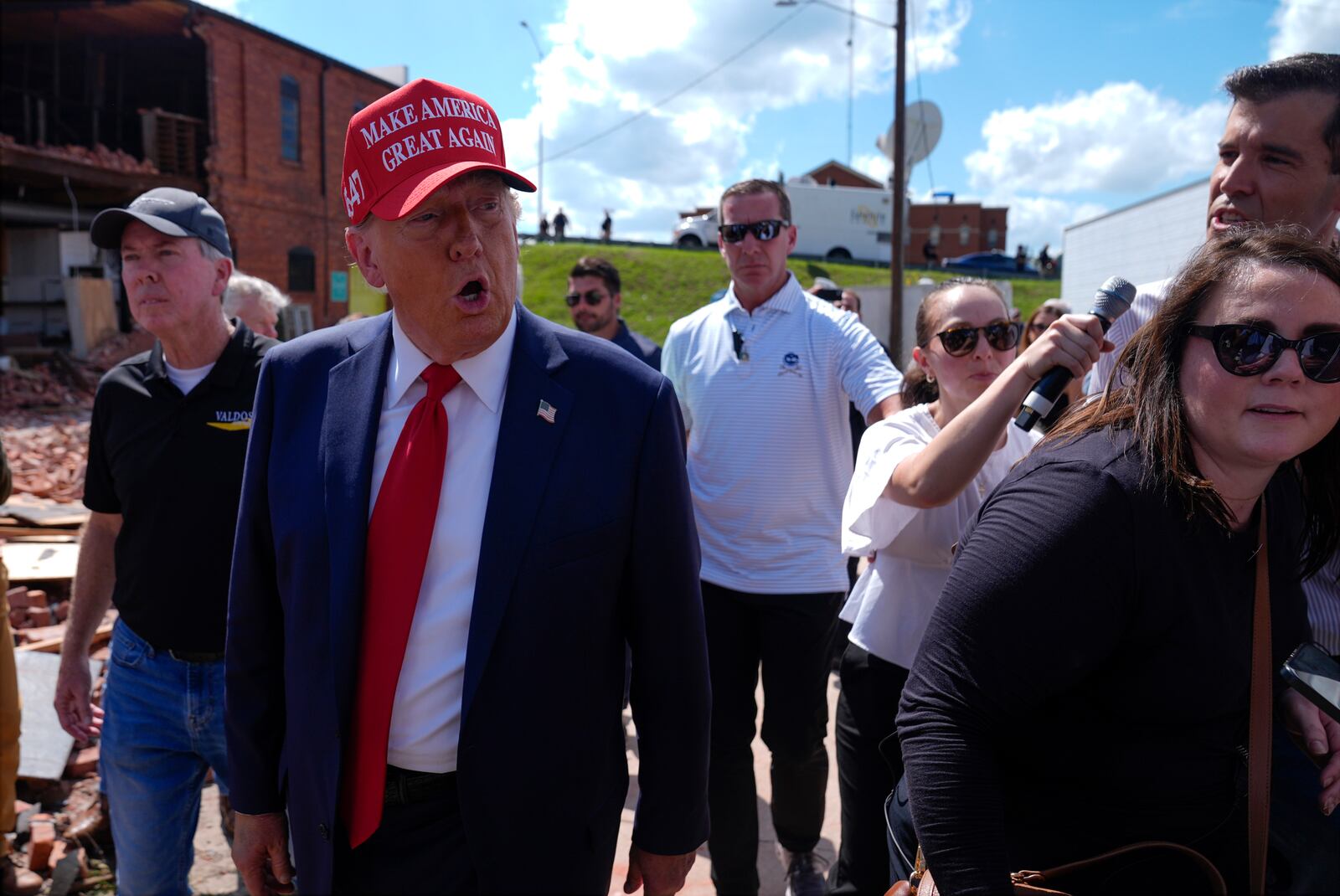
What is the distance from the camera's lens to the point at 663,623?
6.02 feet

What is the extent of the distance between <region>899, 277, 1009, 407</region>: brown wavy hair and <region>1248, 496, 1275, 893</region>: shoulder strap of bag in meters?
1.25

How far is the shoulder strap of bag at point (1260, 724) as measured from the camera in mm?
1667

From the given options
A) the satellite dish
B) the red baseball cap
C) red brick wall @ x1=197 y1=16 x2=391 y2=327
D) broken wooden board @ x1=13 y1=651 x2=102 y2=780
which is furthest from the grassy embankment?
the red baseball cap

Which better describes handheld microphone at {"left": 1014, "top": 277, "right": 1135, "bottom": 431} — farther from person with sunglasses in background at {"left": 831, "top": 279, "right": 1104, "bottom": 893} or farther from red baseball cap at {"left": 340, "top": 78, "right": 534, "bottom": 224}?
red baseball cap at {"left": 340, "top": 78, "right": 534, "bottom": 224}

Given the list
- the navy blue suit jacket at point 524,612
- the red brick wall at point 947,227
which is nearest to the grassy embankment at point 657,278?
the red brick wall at point 947,227

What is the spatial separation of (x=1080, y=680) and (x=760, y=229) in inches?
103

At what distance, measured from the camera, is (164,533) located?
2.74 meters

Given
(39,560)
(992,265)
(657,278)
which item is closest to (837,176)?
(992,265)

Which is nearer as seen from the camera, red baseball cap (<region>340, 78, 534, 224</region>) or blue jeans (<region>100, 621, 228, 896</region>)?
red baseball cap (<region>340, 78, 534, 224</region>)

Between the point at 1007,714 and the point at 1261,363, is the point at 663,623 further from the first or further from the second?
the point at 1261,363

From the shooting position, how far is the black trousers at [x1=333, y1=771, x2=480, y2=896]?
1709mm

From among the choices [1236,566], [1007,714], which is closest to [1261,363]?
[1236,566]

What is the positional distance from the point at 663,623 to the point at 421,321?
786 millimetres

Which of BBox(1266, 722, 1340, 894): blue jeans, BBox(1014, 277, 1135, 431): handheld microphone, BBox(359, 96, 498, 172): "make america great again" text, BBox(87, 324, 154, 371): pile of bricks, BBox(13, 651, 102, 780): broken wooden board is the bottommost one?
BBox(13, 651, 102, 780): broken wooden board
